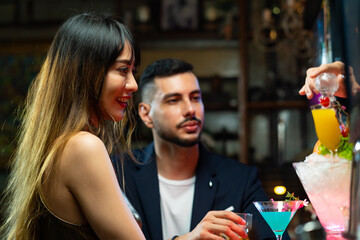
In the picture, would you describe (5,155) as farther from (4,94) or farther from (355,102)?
(355,102)

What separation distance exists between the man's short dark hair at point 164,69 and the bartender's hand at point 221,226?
1.49 m

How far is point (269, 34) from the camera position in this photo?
5.07 metres

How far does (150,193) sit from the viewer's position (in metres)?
2.62

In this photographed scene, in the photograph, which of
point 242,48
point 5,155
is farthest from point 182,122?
point 5,155

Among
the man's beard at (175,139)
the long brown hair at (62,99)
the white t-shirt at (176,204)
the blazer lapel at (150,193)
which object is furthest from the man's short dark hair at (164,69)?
the long brown hair at (62,99)

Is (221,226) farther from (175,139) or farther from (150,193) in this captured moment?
(175,139)

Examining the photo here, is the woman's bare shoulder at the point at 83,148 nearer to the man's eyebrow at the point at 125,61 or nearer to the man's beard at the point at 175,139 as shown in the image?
the man's eyebrow at the point at 125,61

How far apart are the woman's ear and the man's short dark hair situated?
7 centimetres

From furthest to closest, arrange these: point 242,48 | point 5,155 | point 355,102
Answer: point 5,155
point 242,48
point 355,102

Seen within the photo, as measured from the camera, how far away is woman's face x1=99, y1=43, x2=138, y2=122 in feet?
5.26

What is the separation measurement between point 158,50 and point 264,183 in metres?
1.82

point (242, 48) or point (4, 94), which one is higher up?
point (242, 48)

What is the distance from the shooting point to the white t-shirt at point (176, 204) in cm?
256

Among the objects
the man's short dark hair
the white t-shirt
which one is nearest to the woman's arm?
the white t-shirt
